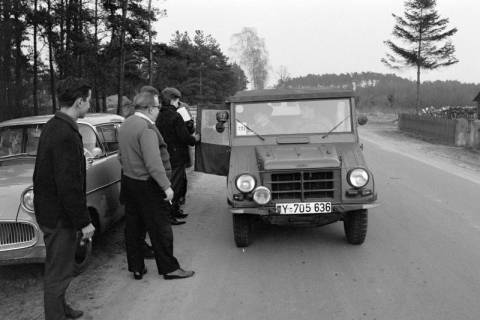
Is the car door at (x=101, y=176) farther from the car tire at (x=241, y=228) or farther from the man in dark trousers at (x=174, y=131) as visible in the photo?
the car tire at (x=241, y=228)

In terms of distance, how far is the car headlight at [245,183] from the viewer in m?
5.31

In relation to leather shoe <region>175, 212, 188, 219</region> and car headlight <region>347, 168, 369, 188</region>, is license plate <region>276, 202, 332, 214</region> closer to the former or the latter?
car headlight <region>347, 168, 369, 188</region>

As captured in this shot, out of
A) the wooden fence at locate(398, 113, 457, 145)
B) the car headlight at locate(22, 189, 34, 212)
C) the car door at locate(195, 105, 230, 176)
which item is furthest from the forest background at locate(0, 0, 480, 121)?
the car headlight at locate(22, 189, 34, 212)

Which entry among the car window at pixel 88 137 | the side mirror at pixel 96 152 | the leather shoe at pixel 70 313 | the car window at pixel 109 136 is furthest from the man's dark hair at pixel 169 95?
the leather shoe at pixel 70 313

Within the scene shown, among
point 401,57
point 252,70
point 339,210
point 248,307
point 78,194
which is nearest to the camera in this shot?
point 78,194

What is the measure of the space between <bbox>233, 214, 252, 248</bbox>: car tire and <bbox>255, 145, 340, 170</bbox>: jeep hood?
2.18ft

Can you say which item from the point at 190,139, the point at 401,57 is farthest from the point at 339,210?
the point at 401,57

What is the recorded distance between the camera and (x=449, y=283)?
4.53 metres

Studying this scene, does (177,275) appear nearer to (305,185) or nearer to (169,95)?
(305,185)

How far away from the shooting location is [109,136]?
6.62m

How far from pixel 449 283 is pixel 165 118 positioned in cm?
413

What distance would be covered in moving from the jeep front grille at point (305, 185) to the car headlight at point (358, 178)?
5.5 inches

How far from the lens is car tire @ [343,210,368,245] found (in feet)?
18.1

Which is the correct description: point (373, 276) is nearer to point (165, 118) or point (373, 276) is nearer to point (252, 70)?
point (165, 118)
